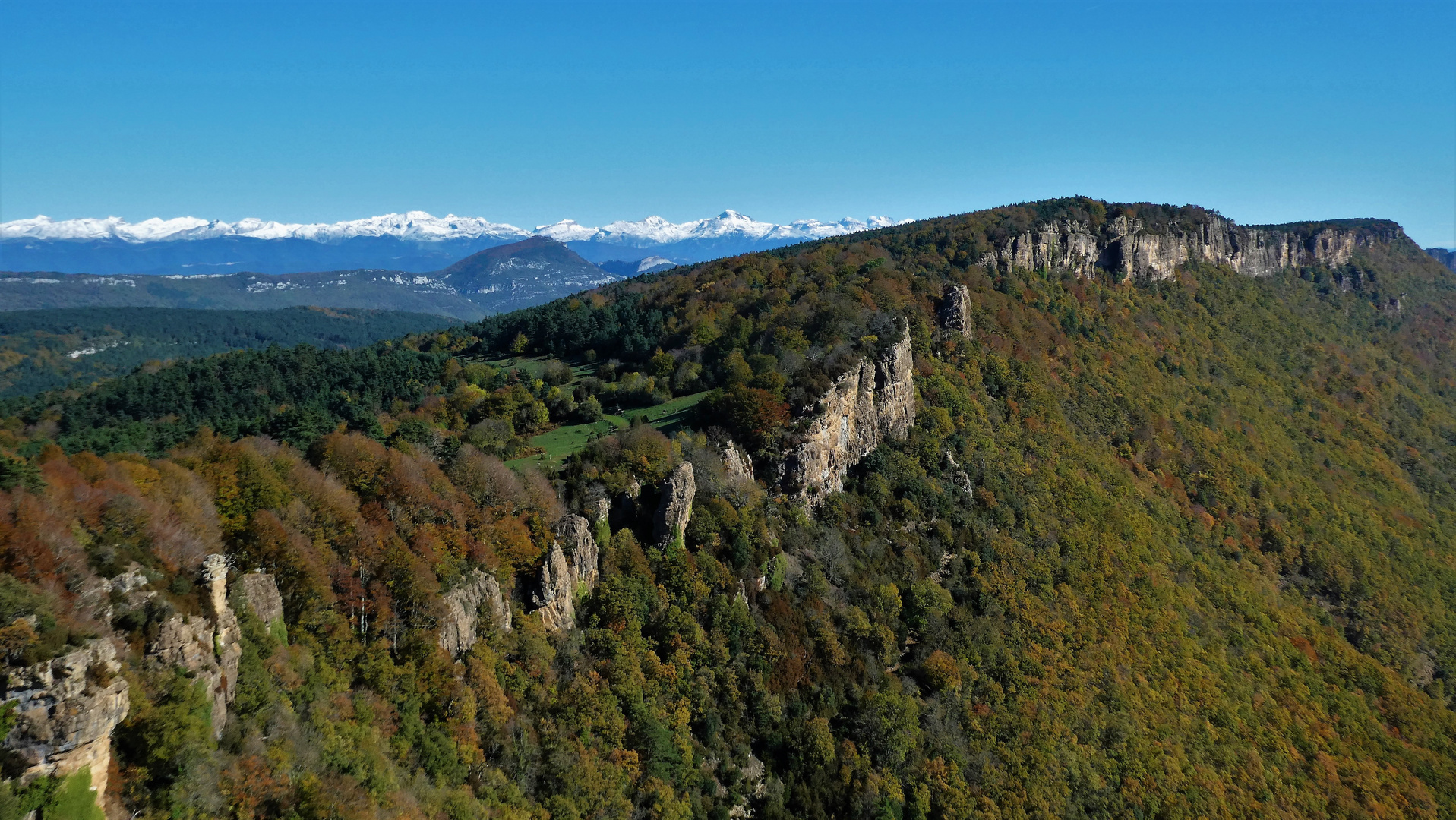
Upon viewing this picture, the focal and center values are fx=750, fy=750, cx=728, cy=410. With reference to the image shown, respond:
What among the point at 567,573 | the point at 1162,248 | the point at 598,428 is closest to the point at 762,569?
the point at 567,573

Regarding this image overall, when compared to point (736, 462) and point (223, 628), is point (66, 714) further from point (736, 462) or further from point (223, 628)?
point (736, 462)

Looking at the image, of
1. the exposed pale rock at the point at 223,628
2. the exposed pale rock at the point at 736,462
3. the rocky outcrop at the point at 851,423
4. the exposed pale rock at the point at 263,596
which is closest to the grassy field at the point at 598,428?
the exposed pale rock at the point at 736,462

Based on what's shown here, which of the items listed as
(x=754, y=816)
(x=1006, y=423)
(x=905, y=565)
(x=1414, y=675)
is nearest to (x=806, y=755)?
(x=754, y=816)

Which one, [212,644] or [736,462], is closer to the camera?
[212,644]

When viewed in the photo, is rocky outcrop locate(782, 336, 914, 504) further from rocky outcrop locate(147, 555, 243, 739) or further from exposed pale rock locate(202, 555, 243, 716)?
rocky outcrop locate(147, 555, 243, 739)

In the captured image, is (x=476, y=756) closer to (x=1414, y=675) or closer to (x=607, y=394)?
(x=607, y=394)
